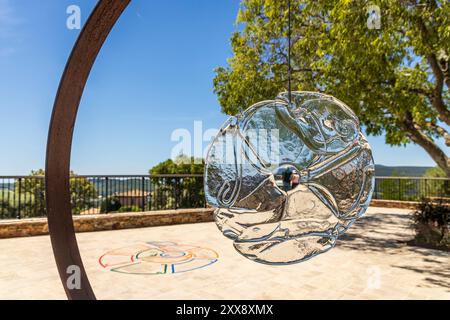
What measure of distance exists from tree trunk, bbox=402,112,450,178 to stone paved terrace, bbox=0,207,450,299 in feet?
6.84

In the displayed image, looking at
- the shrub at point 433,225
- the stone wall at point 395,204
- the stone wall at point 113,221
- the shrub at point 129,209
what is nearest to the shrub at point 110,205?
the shrub at point 129,209

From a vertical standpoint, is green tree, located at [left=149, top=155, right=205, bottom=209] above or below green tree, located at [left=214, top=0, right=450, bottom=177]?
below

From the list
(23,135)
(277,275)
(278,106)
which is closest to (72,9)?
(278,106)

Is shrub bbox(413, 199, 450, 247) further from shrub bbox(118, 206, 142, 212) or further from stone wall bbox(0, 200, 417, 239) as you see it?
shrub bbox(118, 206, 142, 212)

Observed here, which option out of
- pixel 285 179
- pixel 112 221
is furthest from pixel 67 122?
pixel 112 221

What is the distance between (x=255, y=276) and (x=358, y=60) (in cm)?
414

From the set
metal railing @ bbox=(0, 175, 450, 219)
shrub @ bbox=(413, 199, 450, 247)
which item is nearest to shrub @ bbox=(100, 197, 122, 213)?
metal railing @ bbox=(0, 175, 450, 219)

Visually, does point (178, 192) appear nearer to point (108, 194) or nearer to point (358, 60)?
point (108, 194)

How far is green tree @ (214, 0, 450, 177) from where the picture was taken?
17.8ft

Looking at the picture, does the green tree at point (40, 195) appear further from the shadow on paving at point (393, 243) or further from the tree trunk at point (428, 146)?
the tree trunk at point (428, 146)

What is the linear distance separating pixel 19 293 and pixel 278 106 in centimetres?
428

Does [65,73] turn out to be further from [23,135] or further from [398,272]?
[23,135]

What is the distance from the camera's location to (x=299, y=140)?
1283mm
